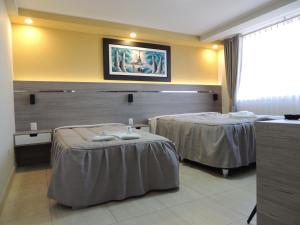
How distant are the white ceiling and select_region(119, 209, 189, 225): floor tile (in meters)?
2.78

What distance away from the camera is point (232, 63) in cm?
468

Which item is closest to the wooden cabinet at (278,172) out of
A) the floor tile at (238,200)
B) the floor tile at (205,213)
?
the floor tile at (205,213)

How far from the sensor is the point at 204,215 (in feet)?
5.95

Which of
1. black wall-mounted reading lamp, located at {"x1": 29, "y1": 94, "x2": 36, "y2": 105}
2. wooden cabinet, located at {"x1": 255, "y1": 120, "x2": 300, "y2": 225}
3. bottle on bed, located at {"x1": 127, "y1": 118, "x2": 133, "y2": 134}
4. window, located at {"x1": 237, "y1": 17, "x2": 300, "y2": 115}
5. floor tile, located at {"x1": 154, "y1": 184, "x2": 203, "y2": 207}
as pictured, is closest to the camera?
wooden cabinet, located at {"x1": 255, "y1": 120, "x2": 300, "y2": 225}

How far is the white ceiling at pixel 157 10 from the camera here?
315 cm

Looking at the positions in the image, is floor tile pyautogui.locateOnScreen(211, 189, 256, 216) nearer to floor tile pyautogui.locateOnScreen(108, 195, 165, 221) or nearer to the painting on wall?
floor tile pyautogui.locateOnScreen(108, 195, 165, 221)

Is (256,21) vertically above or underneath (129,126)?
above

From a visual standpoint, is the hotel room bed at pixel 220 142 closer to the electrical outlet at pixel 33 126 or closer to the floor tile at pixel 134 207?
the floor tile at pixel 134 207

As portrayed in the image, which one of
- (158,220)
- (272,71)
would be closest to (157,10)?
(272,71)

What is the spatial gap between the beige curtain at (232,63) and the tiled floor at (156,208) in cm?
252

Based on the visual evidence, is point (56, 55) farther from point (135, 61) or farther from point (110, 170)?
point (110, 170)

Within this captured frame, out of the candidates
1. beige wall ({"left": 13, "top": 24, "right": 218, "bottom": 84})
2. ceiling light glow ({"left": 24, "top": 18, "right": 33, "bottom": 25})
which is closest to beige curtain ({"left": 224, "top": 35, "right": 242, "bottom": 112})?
beige wall ({"left": 13, "top": 24, "right": 218, "bottom": 84})

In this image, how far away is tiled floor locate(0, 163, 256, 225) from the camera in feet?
5.76

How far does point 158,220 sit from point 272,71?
349 cm
